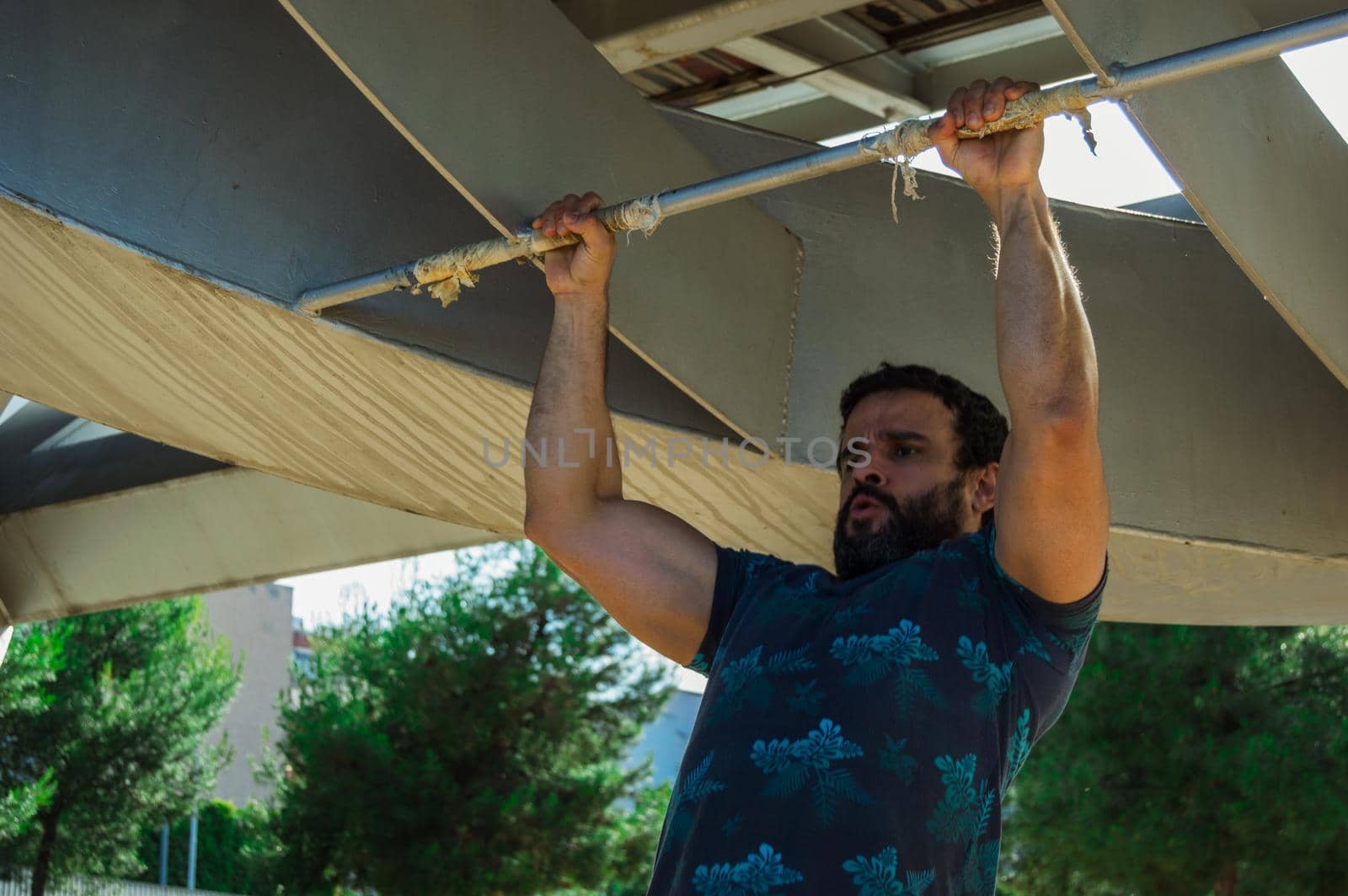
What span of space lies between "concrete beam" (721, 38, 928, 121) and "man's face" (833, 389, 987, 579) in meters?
4.75

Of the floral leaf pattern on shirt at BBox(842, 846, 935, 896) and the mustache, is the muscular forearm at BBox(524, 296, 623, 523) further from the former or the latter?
the floral leaf pattern on shirt at BBox(842, 846, 935, 896)

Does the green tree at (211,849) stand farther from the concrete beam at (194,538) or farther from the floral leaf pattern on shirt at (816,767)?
the floral leaf pattern on shirt at (816,767)

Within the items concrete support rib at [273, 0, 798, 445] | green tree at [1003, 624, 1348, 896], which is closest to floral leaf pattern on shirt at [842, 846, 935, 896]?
concrete support rib at [273, 0, 798, 445]

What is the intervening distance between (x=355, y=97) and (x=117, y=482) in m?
3.75

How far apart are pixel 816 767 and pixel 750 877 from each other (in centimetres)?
19

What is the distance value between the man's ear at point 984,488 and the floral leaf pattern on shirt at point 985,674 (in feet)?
1.47

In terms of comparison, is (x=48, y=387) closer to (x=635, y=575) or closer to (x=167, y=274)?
(x=167, y=274)

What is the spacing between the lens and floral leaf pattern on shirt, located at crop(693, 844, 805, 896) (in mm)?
2219

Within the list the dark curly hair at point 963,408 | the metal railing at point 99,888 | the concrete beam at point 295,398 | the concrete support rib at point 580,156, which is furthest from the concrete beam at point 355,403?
the metal railing at point 99,888

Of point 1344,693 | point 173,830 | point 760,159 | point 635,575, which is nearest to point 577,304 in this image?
point 635,575

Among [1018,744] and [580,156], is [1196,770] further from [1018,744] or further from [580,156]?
[1018,744]

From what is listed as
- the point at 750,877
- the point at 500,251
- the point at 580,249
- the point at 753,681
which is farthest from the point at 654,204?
the point at 750,877

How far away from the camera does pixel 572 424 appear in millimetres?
3113

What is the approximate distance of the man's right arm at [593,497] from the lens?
291 cm
